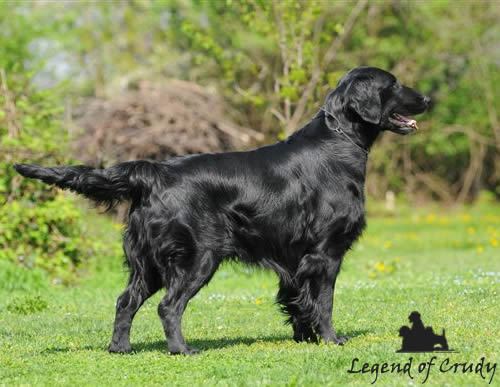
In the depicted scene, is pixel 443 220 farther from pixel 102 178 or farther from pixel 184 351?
pixel 102 178

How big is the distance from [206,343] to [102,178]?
163 centimetres

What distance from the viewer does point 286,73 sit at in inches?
506

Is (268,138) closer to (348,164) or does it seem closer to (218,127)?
(218,127)

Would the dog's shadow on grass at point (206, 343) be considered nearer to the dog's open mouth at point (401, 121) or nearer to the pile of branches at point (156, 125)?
the dog's open mouth at point (401, 121)

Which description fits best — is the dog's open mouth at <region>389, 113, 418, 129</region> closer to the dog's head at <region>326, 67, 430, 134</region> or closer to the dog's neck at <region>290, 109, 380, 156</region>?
the dog's head at <region>326, 67, 430, 134</region>

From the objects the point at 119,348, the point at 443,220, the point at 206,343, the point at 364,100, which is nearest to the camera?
the point at 119,348

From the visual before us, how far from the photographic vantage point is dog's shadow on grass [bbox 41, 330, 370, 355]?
6.36m

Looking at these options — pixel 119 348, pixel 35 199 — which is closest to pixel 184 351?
pixel 119 348

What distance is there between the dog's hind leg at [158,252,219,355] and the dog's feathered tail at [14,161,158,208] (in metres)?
0.66

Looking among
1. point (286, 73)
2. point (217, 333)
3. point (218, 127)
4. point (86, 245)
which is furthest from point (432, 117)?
point (217, 333)

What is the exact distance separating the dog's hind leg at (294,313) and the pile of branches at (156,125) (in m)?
8.29

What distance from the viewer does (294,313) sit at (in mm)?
6574

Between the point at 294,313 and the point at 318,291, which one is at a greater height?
the point at 318,291

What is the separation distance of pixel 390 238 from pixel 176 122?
6.19 meters
